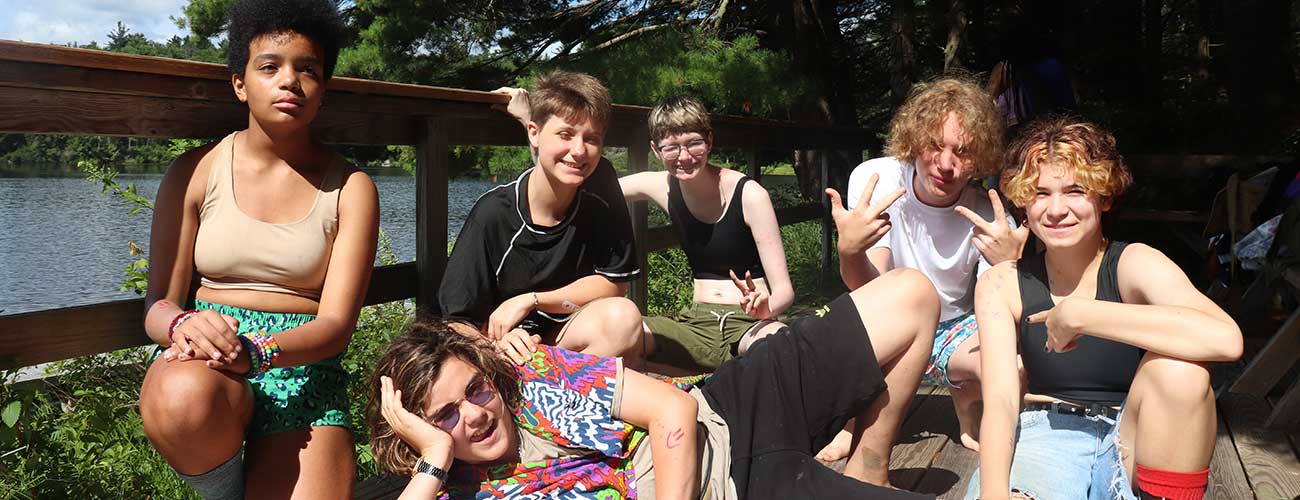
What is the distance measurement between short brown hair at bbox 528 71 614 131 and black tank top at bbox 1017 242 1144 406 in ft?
3.43

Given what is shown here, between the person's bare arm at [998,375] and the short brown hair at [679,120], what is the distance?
0.95 m

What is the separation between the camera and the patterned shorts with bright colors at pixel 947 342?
8.30 ft

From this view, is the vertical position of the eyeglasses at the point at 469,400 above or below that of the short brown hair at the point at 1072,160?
below

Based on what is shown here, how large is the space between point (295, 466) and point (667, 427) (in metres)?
0.76

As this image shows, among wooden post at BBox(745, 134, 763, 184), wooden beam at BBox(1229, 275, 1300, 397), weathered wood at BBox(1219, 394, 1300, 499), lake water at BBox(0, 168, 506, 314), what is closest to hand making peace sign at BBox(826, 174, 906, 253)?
weathered wood at BBox(1219, 394, 1300, 499)

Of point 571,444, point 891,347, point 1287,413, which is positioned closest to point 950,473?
point 891,347

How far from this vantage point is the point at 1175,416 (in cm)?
171

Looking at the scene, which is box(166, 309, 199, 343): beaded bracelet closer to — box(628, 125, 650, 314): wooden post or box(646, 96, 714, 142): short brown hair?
box(646, 96, 714, 142): short brown hair

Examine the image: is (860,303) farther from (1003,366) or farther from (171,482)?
(171,482)

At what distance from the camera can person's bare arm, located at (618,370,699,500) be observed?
1.81 meters

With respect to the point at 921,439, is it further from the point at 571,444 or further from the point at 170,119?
the point at 170,119

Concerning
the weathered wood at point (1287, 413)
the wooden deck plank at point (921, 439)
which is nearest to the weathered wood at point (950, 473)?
the wooden deck plank at point (921, 439)

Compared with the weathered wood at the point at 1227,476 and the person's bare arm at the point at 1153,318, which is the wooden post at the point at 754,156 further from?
the person's bare arm at the point at 1153,318

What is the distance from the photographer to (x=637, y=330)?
2383mm
